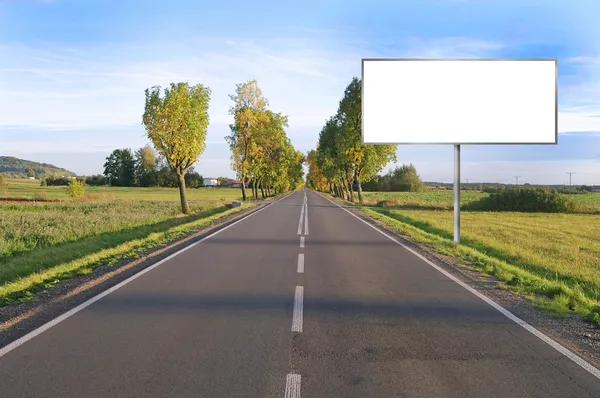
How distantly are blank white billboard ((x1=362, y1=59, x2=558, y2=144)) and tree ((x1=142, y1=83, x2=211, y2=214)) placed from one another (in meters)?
17.4

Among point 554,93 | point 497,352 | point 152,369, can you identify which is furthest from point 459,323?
point 554,93

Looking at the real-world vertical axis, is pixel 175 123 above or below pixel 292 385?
above

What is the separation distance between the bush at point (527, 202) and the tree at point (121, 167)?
102 meters

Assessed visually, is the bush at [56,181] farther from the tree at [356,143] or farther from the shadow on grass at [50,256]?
the shadow on grass at [50,256]

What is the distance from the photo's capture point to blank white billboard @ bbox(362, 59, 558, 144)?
13.5m

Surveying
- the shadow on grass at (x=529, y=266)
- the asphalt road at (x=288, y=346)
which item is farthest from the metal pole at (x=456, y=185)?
the asphalt road at (x=288, y=346)

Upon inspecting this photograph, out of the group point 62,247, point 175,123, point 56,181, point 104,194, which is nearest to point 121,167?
point 56,181

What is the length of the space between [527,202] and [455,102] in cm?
3532

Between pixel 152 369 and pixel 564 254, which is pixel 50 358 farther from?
pixel 564 254

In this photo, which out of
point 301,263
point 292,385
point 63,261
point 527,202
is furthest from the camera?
point 527,202

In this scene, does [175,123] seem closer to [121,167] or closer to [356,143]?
[356,143]

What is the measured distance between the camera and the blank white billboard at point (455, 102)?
13.5 meters

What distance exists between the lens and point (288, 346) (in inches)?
201

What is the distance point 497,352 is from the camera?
5.01 meters
